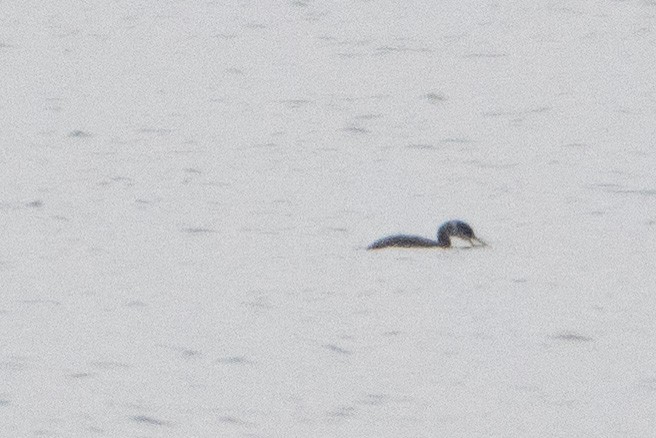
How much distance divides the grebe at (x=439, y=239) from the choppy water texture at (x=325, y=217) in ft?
0.22

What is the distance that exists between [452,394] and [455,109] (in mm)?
8919

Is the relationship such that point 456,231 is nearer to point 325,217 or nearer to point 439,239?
point 439,239

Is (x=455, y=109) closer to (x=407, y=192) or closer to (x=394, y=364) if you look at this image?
(x=407, y=192)

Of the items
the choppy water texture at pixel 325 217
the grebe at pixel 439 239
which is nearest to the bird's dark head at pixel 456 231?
the grebe at pixel 439 239

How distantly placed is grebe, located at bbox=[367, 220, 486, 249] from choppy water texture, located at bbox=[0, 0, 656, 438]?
0.07m

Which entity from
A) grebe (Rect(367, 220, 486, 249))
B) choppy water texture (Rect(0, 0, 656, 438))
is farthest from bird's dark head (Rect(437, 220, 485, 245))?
→ choppy water texture (Rect(0, 0, 656, 438))

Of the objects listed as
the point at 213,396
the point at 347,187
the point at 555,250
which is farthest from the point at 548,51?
the point at 213,396

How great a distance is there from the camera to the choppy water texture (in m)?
12.6

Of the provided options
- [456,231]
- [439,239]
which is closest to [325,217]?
[439,239]

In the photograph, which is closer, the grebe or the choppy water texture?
the choppy water texture

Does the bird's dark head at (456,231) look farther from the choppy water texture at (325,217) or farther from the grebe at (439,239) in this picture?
the choppy water texture at (325,217)

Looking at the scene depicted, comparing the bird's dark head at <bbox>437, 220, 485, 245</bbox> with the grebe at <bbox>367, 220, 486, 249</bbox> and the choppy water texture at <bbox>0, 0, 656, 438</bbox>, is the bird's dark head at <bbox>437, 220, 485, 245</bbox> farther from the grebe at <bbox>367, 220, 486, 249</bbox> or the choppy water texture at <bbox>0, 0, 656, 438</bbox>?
the choppy water texture at <bbox>0, 0, 656, 438</bbox>

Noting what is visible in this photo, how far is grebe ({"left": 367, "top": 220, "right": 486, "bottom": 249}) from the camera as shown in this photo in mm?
15625

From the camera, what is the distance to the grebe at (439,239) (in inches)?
615
